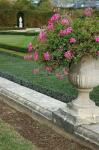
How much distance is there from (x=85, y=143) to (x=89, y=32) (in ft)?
3.92

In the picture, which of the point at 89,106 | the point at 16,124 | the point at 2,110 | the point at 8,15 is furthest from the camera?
the point at 8,15

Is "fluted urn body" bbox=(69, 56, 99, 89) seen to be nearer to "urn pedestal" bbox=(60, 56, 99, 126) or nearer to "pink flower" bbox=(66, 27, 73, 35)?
"urn pedestal" bbox=(60, 56, 99, 126)

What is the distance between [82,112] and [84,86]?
0.30 m

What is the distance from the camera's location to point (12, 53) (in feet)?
53.5

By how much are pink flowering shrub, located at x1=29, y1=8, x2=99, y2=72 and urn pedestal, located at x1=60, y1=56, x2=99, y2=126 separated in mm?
118

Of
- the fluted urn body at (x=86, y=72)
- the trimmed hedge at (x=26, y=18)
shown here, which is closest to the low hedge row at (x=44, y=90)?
the fluted urn body at (x=86, y=72)

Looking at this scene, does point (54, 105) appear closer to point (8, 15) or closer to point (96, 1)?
point (8, 15)

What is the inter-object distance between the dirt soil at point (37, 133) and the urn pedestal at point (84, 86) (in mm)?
256

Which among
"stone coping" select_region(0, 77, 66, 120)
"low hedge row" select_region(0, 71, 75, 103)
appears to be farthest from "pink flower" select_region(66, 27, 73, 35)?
"low hedge row" select_region(0, 71, 75, 103)

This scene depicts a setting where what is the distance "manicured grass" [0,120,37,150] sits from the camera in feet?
15.6

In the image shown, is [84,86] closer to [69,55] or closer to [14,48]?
[69,55]

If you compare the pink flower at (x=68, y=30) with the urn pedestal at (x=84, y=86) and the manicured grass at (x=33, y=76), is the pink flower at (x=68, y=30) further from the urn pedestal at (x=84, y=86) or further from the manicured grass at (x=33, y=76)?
the manicured grass at (x=33, y=76)

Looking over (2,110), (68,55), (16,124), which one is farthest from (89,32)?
(2,110)

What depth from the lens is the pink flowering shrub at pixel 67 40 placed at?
16.1ft
